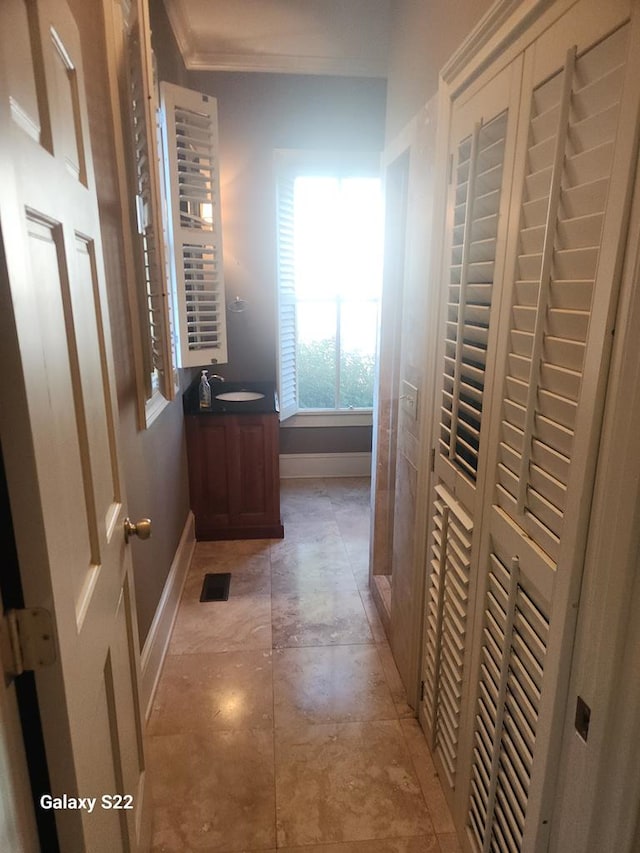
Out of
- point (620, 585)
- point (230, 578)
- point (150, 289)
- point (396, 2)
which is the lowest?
point (230, 578)

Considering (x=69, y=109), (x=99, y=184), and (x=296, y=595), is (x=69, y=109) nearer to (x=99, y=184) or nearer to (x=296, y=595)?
(x=99, y=184)

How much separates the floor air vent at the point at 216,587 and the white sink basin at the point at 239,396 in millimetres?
1213

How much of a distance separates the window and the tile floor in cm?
189

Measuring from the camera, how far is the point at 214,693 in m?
2.20

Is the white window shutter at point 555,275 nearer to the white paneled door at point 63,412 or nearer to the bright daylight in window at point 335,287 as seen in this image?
the white paneled door at point 63,412

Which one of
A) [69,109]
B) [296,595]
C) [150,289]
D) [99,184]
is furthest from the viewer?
[296,595]

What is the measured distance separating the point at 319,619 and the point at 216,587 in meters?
0.64

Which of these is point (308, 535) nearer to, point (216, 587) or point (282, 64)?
point (216, 587)

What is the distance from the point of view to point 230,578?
309 centimetres

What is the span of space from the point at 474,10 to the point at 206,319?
2.21 meters

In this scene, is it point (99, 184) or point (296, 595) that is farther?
point (296, 595)

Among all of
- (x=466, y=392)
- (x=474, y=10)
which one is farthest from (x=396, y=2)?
(x=466, y=392)

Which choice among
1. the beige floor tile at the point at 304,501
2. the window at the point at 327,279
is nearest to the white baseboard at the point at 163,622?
the beige floor tile at the point at 304,501

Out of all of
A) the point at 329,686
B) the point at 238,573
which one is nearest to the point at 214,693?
the point at 329,686
